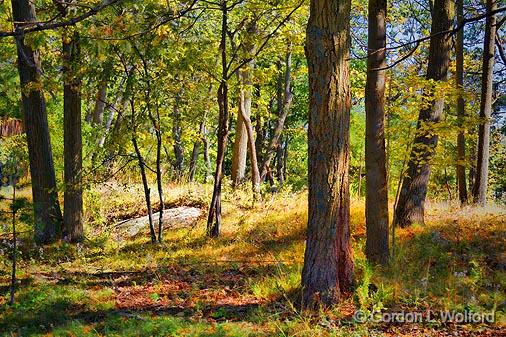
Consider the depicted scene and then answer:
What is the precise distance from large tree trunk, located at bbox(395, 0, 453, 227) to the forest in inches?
1.3

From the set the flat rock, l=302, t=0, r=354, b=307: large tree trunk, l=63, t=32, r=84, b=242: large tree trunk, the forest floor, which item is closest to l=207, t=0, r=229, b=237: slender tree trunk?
the forest floor

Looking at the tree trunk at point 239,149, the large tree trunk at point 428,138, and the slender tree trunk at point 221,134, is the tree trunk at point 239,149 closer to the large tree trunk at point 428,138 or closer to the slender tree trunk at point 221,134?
the slender tree trunk at point 221,134

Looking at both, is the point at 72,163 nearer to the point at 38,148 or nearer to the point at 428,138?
the point at 38,148

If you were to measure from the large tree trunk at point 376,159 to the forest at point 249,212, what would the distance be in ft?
0.06

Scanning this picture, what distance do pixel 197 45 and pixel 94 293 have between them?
463 cm

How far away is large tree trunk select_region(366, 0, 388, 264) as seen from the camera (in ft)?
19.4

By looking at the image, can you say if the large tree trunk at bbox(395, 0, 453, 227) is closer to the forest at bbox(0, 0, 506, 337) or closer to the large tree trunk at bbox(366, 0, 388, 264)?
the forest at bbox(0, 0, 506, 337)

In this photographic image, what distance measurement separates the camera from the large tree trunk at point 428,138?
751 cm

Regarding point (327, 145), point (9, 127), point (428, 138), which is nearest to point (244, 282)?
point (327, 145)

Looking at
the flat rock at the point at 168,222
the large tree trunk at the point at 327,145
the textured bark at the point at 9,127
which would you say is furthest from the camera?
the textured bark at the point at 9,127

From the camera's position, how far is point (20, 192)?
15.2 meters

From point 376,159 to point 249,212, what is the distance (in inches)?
204

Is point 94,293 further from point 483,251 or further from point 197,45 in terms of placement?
point 483,251

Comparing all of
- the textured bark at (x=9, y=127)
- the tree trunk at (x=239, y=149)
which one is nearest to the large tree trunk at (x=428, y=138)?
the tree trunk at (x=239, y=149)
